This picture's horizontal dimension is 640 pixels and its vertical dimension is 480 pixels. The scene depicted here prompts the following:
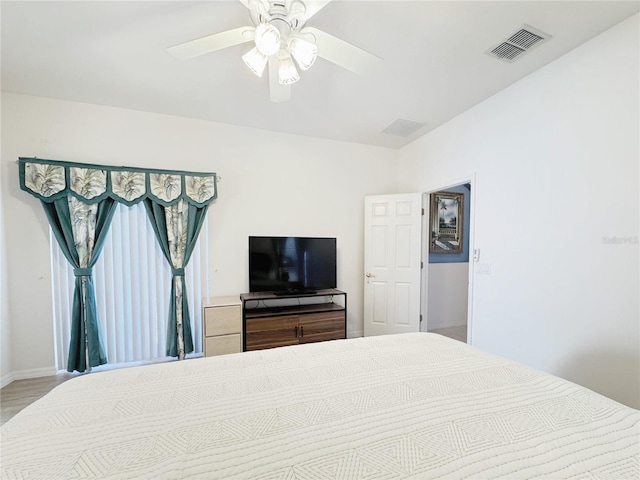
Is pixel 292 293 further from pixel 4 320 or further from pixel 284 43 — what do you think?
pixel 4 320

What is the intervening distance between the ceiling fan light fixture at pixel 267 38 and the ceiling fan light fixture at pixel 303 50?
107 millimetres

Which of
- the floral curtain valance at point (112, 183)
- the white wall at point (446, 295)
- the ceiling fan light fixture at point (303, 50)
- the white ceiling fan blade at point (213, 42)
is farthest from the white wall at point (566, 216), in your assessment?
the floral curtain valance at point (112, 183)

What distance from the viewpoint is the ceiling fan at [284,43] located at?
1282mm

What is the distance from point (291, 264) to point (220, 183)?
127cm

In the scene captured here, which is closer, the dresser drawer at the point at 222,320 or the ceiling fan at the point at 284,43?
the ceiling fan at the point at 284,43

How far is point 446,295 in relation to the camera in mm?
4215

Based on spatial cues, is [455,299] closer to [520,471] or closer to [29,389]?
[520,471]

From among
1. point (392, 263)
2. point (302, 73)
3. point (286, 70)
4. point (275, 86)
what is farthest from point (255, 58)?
point (392, 263)

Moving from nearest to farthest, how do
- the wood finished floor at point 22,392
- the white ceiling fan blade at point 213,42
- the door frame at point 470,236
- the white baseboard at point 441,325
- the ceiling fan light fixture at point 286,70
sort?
the white ceiling fan blade at point 213,42 → the ceiling fan light fixture at point 286,70 → the wood finished floor at point 22,392 → the door frame at point 470,236 → the white baseboard at point 441,325

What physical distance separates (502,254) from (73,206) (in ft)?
13.6

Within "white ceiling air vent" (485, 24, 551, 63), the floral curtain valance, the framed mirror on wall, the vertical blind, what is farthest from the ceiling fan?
the framed mirror on wall

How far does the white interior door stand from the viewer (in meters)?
3.40

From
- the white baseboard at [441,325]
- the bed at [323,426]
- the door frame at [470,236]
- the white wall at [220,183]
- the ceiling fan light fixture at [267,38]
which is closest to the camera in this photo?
the bed at [323,426]

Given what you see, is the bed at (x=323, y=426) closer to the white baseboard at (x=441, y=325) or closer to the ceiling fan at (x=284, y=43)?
the ceiling fan at (x=284, y=43)
